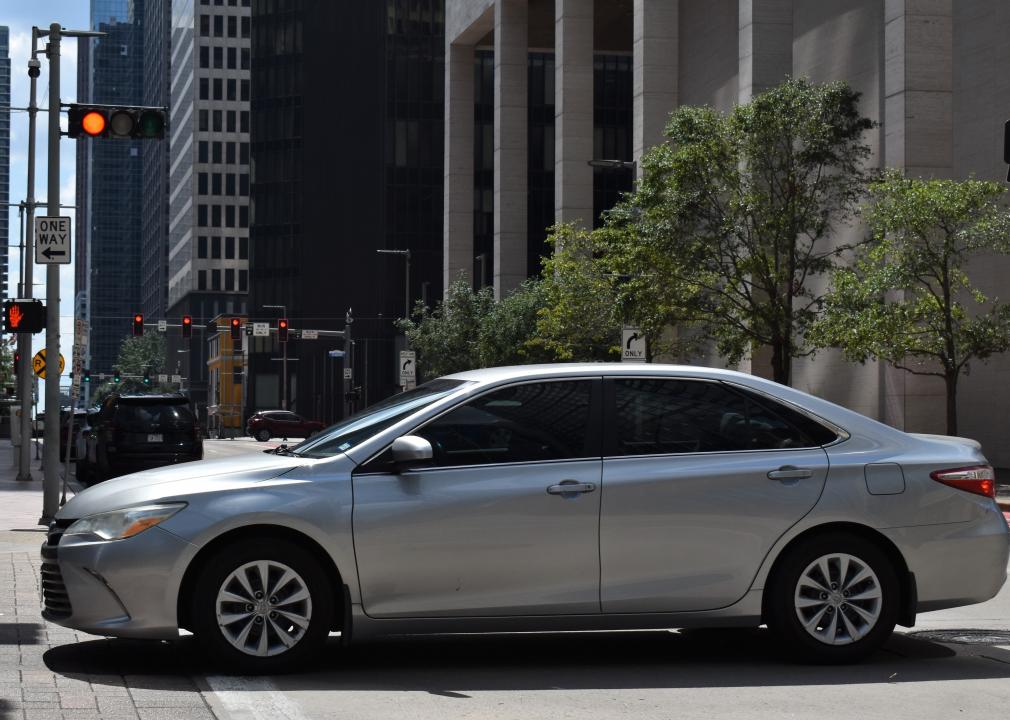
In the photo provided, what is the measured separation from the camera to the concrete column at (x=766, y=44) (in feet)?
129

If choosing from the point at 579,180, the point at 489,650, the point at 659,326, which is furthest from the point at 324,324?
the point at 489,650

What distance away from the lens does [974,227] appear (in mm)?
29156

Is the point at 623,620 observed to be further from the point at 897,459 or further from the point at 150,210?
the point at 150,210

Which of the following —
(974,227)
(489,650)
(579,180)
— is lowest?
(489,650)

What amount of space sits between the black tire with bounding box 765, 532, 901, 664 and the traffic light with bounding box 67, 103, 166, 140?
1037 centimetres

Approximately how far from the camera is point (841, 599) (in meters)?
7.98

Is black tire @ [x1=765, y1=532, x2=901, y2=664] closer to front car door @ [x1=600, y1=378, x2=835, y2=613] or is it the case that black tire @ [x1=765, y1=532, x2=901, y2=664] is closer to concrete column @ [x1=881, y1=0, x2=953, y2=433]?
front car door @ [x1=600, y1=378, x2=835, y2=613]

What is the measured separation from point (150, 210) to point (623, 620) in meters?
190

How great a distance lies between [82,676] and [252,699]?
44.2 inches

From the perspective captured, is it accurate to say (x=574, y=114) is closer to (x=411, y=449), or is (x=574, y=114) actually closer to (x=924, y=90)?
(x=924, y=90)

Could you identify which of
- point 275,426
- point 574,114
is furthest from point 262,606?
point 275,426

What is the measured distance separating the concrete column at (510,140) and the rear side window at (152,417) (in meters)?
32.1

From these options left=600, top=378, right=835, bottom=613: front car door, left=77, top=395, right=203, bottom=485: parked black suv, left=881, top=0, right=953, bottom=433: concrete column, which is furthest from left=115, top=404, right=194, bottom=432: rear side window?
left=600, top=378, right=835, bottom=613: front car door

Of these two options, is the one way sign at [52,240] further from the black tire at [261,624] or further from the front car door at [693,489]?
the front car door at [693,489]
